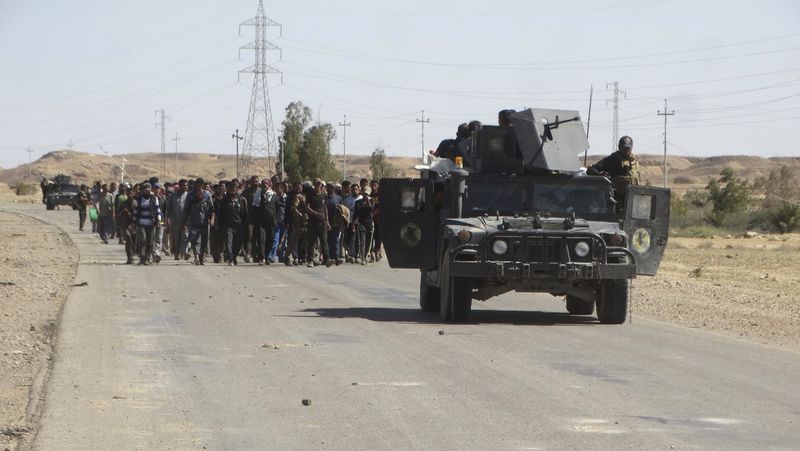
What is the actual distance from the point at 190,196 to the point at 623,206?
594 inches

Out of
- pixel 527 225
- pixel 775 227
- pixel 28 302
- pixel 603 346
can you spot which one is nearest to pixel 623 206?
pixel 527 225

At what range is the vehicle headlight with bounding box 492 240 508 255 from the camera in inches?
623

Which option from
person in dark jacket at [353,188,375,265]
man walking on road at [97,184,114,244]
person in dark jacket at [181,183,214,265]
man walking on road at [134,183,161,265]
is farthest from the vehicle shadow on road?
man walking on road at [97,184,114,244]

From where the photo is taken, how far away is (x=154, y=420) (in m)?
9.12

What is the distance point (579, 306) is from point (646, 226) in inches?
81.9

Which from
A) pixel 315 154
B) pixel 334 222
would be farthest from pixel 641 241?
pixel 315 154

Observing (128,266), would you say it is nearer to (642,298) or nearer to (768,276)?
(642,298)

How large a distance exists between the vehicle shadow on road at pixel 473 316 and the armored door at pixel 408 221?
742 millimetres

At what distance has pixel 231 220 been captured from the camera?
30.2 m

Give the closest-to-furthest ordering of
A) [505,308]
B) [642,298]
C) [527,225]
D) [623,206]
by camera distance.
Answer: [527,225], [623,206], [505,308], [642,298]

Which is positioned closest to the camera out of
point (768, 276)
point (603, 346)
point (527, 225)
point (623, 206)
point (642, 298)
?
point (603, 346)

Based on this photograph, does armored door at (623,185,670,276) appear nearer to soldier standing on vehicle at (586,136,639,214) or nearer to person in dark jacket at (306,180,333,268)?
soldier standing on vehicle at (586,136,639,214)

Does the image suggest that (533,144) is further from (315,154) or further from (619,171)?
(315,154)

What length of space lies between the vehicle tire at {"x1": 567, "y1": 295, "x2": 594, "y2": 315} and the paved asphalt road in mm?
286
